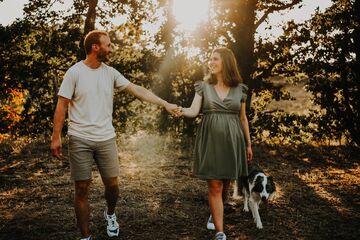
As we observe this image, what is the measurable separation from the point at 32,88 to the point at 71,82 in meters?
7.18

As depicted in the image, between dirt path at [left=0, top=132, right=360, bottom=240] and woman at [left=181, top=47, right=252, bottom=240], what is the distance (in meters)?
1.10

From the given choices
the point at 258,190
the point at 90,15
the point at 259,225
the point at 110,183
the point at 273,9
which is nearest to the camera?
the point at 110,183

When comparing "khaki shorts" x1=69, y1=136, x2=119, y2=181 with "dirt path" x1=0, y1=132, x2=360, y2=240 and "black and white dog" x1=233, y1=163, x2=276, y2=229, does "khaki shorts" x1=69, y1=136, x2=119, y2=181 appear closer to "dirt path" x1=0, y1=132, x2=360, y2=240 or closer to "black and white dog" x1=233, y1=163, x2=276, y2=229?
"dirt path" x1=0, y1=132, x2=360, y2=240

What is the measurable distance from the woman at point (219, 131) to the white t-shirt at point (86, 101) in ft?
3.49

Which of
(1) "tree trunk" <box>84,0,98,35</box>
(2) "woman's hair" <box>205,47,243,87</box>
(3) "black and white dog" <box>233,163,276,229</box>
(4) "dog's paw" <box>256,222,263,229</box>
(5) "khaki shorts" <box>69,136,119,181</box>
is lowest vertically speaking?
(4) "dog's paw" <box>256,222,263,229</box>

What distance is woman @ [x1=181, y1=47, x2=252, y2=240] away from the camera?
497 cm

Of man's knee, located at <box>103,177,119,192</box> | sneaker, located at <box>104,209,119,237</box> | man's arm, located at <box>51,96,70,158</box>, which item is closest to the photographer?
man's arm, located at <box>51,96,70,158</box>

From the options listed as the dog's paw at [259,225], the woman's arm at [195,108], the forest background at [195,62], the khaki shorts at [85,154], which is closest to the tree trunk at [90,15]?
the forest background at [195,62]

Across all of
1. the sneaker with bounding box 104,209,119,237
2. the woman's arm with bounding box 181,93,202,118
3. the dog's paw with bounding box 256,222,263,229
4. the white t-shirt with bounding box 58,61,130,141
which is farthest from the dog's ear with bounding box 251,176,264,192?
the white t-shirt with bounding box 58,61,130,141

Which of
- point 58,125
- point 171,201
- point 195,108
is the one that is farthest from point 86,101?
point 171,201

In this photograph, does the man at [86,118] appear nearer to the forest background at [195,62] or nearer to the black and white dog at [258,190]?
the black and white dog at [258,190]

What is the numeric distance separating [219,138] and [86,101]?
1.59m

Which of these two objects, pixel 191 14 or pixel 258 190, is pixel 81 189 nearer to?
pixel 258 190

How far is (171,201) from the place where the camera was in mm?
7645
